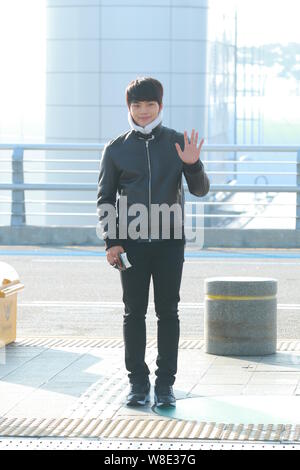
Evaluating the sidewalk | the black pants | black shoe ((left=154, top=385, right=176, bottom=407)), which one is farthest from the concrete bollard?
black shoe ((left=154, top=385, right=176, bottom=407))

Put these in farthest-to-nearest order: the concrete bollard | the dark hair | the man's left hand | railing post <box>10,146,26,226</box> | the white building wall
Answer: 1. the white building wall
2. railing post <box>10,146,26,226</box>
3. the concrete bollard
4. the dark hair
5. the man's left hand

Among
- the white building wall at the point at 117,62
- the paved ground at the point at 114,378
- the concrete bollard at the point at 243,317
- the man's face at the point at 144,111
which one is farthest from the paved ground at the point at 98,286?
the white building wall at the point at 117,62

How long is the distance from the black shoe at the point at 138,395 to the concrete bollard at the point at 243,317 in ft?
5.33

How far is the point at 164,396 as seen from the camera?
6492mm

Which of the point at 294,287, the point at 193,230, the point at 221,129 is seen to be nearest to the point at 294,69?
the point at 221,129

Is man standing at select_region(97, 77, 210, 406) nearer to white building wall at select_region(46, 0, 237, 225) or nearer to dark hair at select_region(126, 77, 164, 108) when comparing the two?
dark hair at select_region(126, 77, 164, 108)

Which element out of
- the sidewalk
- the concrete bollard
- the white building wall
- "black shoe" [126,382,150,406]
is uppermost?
the white building wall

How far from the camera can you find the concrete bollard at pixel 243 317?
8.18m

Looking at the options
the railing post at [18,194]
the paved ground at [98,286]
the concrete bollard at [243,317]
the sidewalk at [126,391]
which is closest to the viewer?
the sidewalk at [126,391]

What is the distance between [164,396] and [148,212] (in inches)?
41.3

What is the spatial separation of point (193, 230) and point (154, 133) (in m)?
10.1

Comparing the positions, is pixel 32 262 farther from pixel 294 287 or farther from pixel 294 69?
pixel 294 69

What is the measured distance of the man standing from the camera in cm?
645

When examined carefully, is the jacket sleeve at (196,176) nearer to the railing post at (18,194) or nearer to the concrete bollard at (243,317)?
the concrete bollard at (243,317)
